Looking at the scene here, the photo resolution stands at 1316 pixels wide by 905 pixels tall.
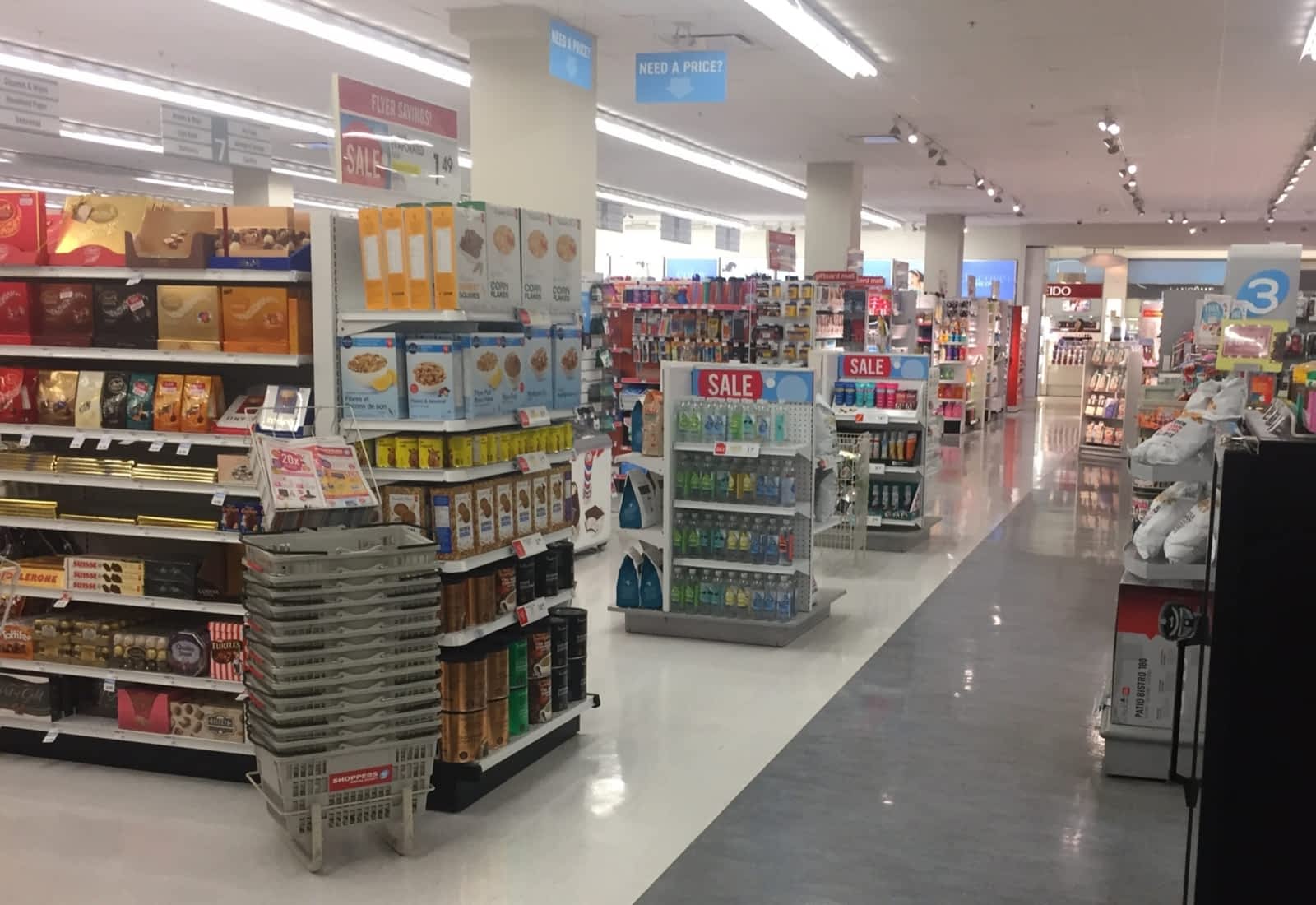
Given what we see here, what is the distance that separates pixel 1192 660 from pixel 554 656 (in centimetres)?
266

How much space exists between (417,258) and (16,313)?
191 cm

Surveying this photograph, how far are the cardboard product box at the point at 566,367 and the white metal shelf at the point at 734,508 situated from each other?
1806 millimetres

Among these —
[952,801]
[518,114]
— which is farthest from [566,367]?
[518,114]

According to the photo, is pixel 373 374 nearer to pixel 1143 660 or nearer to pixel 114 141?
pixel 1143 660

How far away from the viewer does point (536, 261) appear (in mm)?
4945

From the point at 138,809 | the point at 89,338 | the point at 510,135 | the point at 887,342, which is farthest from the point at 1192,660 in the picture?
the point at 887,342

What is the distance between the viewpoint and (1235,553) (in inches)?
65.8

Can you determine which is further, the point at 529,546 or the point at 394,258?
the point at 529,546

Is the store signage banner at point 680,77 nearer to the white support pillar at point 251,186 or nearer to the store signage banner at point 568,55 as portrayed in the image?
the store signage banner at point 568,55

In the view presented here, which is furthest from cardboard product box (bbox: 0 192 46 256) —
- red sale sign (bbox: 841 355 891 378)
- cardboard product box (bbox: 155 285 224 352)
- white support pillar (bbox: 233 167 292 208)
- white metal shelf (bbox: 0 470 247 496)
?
white support pillar (bbox: 233 167 292 208)

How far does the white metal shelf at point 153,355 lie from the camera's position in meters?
4.55

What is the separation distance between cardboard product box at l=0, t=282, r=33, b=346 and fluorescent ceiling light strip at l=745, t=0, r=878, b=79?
200 inches

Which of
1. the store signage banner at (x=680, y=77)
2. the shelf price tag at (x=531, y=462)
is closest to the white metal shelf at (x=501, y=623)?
the shelf price tag at (x=531, y=462)

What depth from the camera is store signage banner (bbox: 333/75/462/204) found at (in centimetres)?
644
